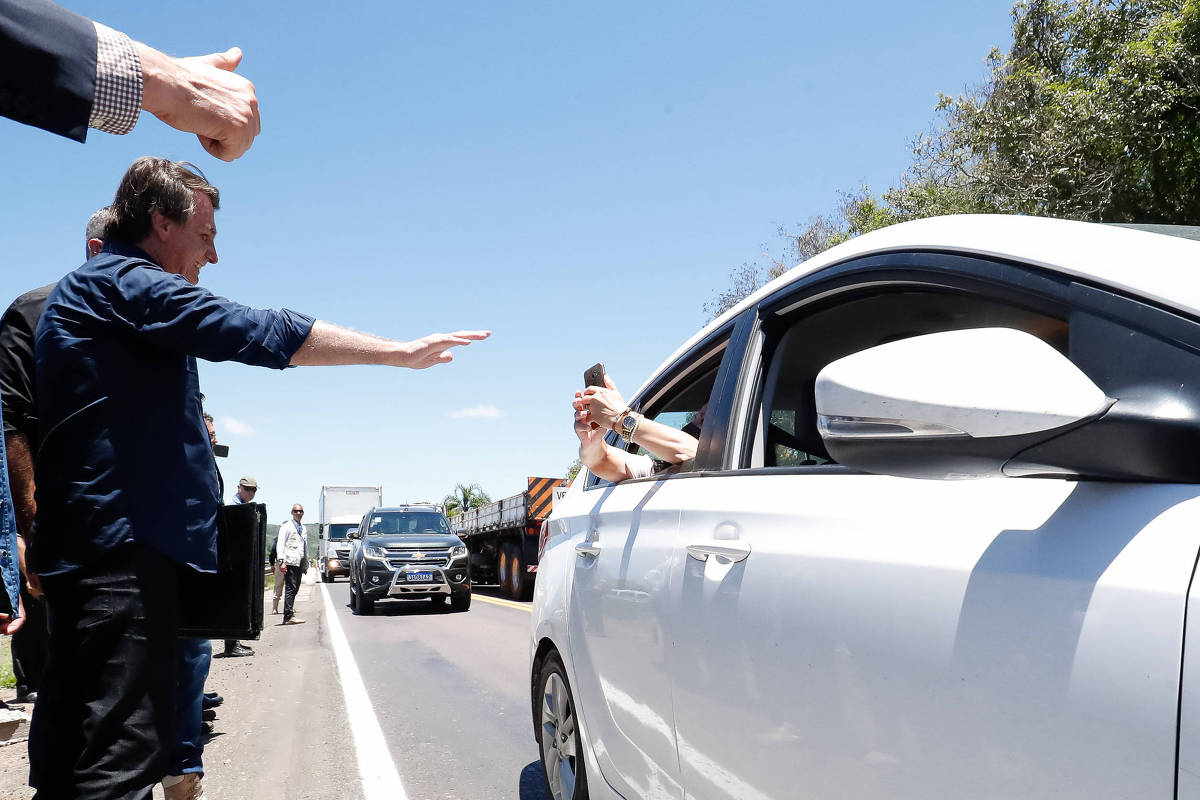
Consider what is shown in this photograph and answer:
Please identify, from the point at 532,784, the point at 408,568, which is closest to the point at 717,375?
the point at 532,784

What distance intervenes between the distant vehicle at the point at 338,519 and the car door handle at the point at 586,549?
3283cm

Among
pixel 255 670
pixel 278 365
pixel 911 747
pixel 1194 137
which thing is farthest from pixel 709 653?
pixel 1194 137

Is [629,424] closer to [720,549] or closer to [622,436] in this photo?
[622,436]

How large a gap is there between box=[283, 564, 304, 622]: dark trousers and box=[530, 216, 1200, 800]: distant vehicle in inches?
510

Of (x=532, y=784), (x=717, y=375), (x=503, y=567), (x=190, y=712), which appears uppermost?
(x=717, y=375)

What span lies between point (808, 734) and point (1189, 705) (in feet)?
2.24

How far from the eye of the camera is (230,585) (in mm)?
2516

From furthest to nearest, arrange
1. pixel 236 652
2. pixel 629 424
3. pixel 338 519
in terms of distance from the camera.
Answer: pixel 338 519 < pixel 236 652 < pixel 629 424

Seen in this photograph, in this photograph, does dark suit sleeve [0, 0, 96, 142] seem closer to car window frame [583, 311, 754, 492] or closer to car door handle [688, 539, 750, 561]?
car door handle [688, 539, 750, 561]

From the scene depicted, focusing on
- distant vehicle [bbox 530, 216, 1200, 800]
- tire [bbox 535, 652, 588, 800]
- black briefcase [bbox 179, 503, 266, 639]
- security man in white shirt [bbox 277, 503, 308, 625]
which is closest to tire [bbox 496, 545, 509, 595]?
security man in white shirt [bbox 277, 503, 308, 625]

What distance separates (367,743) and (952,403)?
16.1 feet

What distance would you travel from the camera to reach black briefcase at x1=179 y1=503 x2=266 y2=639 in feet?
7.99

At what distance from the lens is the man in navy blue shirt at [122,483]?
212 centimetres

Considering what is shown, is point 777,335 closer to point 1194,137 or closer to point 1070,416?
point 1070,416
